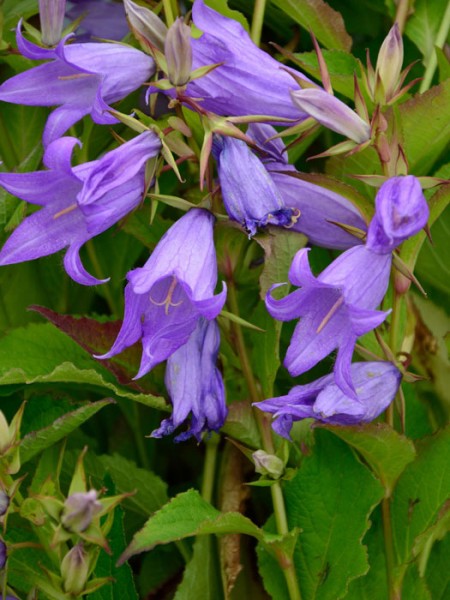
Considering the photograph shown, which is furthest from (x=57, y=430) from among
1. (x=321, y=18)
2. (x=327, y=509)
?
(x=321, y=18)

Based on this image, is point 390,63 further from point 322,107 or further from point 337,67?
point 337,67

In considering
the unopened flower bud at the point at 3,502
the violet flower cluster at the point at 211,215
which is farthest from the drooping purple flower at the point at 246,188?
the unopened flower bud at the point at 3,502

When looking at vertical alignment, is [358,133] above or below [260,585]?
above

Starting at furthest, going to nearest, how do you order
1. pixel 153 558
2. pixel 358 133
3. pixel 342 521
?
pixel 153 558 < pixel 342 521 < pixel 358 133

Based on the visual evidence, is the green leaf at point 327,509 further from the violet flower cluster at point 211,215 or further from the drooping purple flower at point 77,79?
the drooping purple flower at point 77,79

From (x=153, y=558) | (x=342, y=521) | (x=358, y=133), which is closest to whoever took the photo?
(x=358, y=133)

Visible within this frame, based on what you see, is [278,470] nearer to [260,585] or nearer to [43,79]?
[260,585]

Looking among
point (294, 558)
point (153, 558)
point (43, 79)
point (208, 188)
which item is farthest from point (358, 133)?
point (153, 558)
